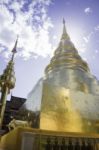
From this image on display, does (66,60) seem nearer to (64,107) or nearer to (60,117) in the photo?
(64,107)

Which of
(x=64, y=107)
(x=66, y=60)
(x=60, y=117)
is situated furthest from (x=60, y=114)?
(x=66, y=60)

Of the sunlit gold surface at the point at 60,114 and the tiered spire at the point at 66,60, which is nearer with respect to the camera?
the sunlit gold surface at the point at 60,114

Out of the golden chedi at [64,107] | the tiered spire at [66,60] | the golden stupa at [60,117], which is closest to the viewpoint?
the golden stupa at [60,117]

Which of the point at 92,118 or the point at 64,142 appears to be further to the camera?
the point at 92,118

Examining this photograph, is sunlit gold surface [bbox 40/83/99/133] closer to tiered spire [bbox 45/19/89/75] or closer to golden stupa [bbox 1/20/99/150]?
golden stupa [bbox 1/20/99/150]

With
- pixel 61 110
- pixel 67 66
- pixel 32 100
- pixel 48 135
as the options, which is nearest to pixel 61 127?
pixel 61 110

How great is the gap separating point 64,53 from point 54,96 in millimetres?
8885

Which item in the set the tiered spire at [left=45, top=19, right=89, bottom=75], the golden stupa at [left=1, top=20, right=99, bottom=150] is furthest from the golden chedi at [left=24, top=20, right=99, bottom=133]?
the tiered spire at [left=45, top=19, right=89, bottom=75]

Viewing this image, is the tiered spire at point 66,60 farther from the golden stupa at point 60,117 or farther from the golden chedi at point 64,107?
the golden chedi at point 64,107

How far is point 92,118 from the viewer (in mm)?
10617

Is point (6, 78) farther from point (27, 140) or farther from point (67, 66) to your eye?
point (27, 140)

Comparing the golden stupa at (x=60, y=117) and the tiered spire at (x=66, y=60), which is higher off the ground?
the tiered spire at (x=66, y=60)

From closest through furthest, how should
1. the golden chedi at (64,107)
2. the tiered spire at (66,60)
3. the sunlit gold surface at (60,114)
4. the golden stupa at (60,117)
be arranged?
1. the golden stupa at (60,117)
2. the sunlit gold surface at (60,114)
3. the golden chedi at (64,107)
4. the tiered spire at (66,60)

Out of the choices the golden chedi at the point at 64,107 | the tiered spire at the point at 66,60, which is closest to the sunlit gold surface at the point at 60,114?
the golden chedi at the point at 64,107
